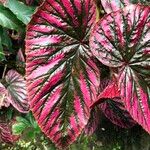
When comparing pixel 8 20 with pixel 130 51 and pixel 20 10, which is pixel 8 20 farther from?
pixel 130 51

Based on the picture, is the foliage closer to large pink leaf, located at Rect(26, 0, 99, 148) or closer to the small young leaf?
large pink leaf, located at Rect(26, 0, 99, 148)

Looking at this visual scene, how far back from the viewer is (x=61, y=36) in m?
0.95

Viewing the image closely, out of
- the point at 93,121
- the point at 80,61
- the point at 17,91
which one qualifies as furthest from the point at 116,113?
the point at 17,91

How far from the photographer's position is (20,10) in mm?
1269

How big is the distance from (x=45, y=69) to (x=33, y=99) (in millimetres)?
79

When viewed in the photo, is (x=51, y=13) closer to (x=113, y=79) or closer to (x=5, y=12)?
(x=113, y=79)

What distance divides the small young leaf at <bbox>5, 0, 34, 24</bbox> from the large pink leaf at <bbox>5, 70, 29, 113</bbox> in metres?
0.22

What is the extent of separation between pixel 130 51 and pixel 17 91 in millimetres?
571

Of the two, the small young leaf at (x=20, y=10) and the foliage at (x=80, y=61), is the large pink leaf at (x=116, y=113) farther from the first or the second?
the small young leaf at (x=20, y=10)

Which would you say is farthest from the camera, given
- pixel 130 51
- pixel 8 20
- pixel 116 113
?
pixel 8 20

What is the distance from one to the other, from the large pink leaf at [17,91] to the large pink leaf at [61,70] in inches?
16.0

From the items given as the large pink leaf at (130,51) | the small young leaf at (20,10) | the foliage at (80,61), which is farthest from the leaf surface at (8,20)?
the large pink leaf at (130,51)

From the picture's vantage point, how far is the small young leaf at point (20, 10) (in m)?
1.25

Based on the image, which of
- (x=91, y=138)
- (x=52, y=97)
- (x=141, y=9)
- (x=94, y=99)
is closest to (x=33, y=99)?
(x=52, y=97)
